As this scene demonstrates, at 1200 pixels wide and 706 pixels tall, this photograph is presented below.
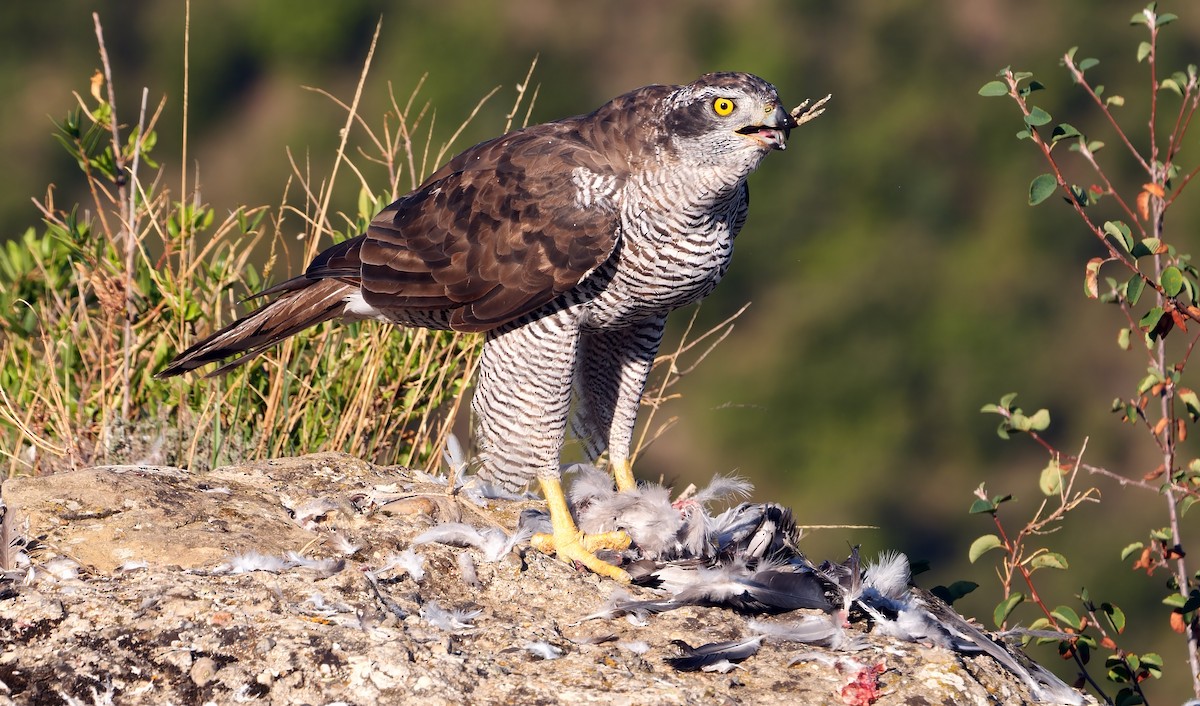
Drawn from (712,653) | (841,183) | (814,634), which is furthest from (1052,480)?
(841,183)

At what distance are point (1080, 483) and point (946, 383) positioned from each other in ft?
16.9

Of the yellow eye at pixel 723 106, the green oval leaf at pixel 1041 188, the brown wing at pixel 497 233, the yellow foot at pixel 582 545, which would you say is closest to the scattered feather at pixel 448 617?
the yellow foot at pixel 582 545

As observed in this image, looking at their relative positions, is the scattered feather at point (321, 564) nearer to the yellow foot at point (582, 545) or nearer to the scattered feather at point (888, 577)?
the yellow foot at point (582, 545)

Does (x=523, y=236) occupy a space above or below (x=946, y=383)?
above

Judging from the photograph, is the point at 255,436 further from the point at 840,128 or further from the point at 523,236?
the point at 840,128

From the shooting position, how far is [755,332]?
20.6 m

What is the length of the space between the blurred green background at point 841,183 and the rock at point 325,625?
1370 cm

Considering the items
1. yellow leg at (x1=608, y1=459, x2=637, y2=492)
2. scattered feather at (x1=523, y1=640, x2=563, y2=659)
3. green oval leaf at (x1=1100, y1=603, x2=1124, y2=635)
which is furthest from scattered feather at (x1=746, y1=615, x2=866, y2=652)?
yellow leg at (x1=608, y1=459, x2=637, y2=492)

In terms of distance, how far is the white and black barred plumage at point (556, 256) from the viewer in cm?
365

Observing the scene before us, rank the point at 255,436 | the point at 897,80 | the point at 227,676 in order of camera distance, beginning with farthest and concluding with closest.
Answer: the point at 897,80, the point at 255,436, the point at 227,676

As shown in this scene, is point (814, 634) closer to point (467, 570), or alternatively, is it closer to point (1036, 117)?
point (467, 570)

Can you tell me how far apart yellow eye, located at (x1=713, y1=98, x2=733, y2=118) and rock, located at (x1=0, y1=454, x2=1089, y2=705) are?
48.3 inches

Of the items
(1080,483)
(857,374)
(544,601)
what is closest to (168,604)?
(544,601)

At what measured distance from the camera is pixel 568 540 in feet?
11.7
